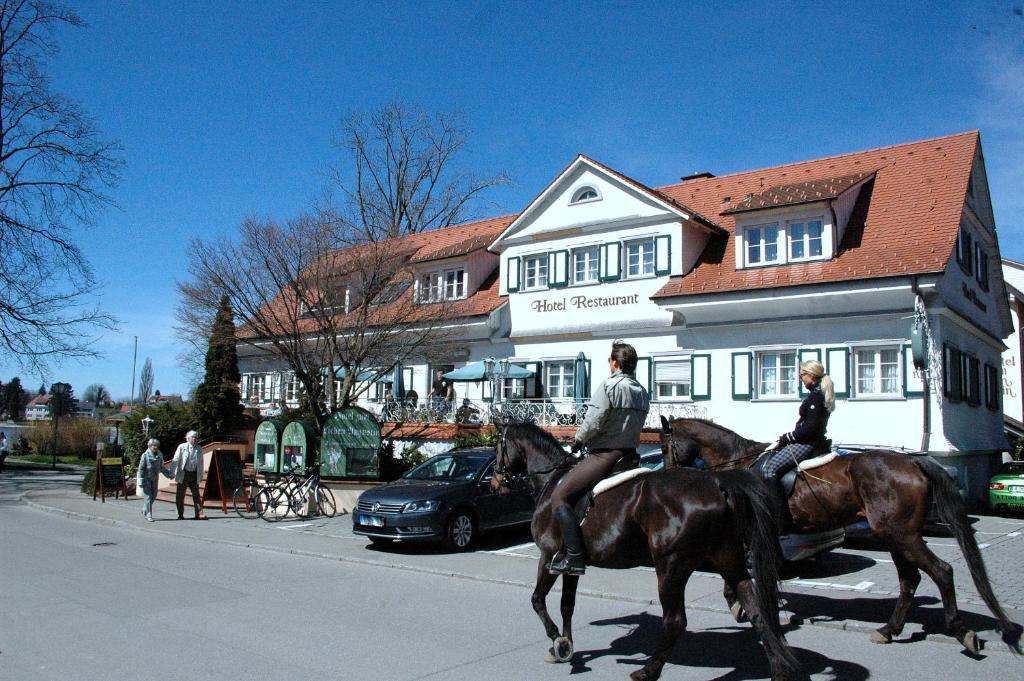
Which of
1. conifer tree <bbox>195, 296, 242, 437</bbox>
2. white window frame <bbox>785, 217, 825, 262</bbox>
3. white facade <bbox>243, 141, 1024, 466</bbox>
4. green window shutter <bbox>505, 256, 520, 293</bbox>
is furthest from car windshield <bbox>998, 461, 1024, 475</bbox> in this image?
conifer tree <bbox>195, 296, 242, 437</bbox>

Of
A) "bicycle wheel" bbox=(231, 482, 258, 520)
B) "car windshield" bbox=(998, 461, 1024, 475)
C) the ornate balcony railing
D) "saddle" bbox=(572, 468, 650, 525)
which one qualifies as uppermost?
the ornate balcony railing

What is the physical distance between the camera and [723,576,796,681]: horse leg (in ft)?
19.0

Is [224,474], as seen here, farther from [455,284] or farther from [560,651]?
[560,651]

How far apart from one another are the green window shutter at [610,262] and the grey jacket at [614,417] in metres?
17.5

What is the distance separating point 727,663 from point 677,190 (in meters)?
22.7

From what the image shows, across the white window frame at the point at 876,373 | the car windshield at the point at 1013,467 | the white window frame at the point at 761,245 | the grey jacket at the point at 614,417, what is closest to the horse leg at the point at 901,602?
the grey jacket at the point at 614,417

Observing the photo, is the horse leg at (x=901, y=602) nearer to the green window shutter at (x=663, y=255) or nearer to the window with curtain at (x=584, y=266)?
the green window shutter at (x=663, y=255)

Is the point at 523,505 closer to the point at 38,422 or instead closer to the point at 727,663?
the point at 727,663

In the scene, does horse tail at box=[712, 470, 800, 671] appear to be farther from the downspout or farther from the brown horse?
the downspout

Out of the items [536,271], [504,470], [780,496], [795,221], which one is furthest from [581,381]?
[504,470]

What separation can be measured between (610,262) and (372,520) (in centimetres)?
1301

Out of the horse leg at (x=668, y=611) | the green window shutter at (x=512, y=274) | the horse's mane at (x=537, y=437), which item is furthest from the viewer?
the green window shutter at (x=512, y=274)

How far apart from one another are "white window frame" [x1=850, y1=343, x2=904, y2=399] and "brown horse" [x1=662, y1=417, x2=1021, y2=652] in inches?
485

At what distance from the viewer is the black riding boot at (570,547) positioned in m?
6.88
